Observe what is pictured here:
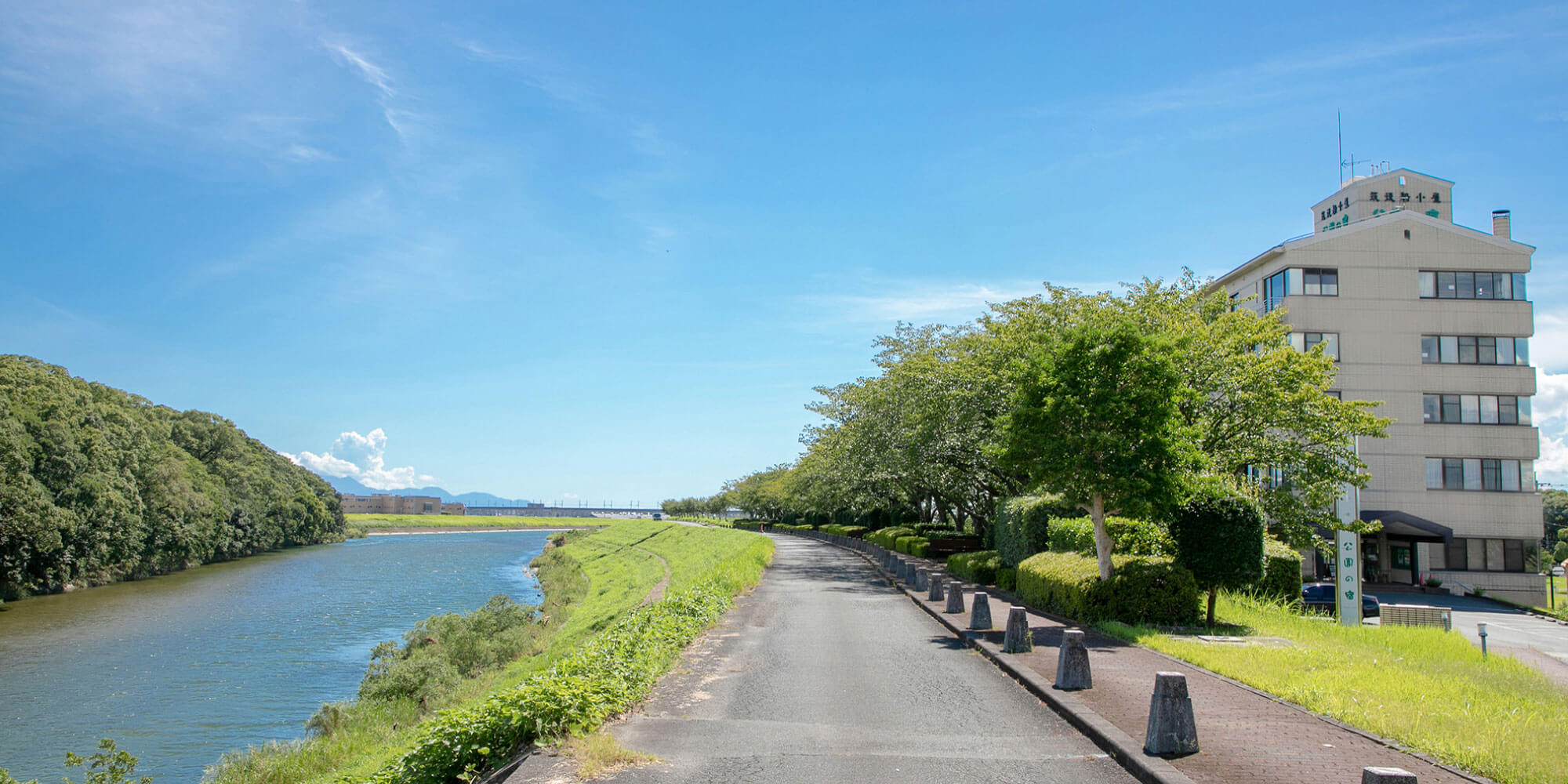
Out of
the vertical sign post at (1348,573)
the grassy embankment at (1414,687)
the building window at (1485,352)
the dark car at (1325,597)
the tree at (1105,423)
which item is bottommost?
the dark car at (1325,597)

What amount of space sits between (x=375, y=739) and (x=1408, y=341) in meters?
42.9

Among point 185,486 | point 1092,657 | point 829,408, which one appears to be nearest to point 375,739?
point 1092,657

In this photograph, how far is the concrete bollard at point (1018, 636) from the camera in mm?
12336

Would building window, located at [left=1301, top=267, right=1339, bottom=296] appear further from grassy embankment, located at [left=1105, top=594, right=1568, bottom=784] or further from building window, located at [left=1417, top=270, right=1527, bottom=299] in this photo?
grassy embankment, located at [left=1105, top=594, right=1568, bottom=784]

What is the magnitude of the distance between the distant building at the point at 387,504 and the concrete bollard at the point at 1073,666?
176567 mm

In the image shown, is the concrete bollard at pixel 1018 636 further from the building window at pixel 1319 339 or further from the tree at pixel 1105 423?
the building window at pixel 1319 339

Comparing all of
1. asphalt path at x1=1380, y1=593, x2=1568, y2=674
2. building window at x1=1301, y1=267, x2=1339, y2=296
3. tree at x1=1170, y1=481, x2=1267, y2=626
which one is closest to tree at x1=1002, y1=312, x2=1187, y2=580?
tree at x1=1170, y1=481, x2=1267, y2=626

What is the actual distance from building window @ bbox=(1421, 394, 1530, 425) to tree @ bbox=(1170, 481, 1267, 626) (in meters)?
31.2

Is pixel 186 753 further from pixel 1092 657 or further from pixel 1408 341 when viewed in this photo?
pixel 1408 341

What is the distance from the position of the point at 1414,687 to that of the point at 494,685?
1670cm

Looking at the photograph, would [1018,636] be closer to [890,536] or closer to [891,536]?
[891,536]

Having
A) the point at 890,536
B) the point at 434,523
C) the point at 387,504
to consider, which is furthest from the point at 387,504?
the point at 890,536

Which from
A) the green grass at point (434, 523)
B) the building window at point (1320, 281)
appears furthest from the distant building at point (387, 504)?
the building window at point (1320, 281)

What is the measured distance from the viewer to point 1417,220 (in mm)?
40188
